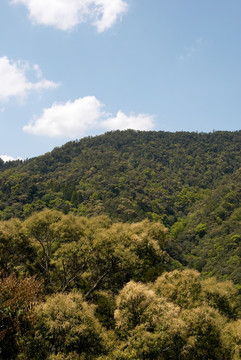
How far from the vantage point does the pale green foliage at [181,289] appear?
62.4 feet

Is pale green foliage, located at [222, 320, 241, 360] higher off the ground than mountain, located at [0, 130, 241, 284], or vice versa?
mountain, located at [0, 130, 241, 284]

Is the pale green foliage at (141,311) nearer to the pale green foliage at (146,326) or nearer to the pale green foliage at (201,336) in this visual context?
the pale green foliage at (146,326)

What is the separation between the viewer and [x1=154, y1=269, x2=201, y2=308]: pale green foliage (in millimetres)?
19016

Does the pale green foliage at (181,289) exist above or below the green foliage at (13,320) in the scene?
below

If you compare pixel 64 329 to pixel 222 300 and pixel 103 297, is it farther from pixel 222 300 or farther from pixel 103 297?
pixel 222 300

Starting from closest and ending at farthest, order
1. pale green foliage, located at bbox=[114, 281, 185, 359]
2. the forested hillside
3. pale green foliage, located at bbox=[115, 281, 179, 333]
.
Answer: pale green foliage, located at bbox=[114, 281, 185, 359]
pale green foliage, located at bbox=[115, 281, 179, 333]
the forested hillside

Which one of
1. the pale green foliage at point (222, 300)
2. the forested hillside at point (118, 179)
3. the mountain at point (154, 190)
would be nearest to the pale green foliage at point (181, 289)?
the pale green foliage at point (222, 300)

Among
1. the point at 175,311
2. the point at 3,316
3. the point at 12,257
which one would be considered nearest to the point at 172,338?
the point at 175,311

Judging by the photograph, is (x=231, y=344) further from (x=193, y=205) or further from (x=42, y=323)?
(x=193, y=205)

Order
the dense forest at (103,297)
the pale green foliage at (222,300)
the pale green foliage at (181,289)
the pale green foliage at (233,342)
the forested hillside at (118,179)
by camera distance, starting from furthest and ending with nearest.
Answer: the forested hillside at (118,179) < the pale green foliage at (222,300) < the pale green foliage at (181,289) < the pale green foliage at (233,342) < the dense forest at (103,297)

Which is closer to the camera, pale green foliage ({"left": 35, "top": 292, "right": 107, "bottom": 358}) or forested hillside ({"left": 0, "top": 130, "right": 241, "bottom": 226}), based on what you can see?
pale green foliage ({"left": 35, "top": 292, "right": 107, "bottom": 358})

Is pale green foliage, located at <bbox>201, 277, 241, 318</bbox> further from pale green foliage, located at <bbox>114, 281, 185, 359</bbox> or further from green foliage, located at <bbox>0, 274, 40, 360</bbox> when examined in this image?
green foliage, located at <bbox>0, 274, 40, 360</bbox>

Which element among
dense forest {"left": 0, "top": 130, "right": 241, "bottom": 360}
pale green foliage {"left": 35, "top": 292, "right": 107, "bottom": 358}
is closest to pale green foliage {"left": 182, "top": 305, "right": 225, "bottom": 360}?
dense forest {"left": 0, "top": 130, "right": 241, "bottom": 360}

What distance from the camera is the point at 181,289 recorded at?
64.1ft
